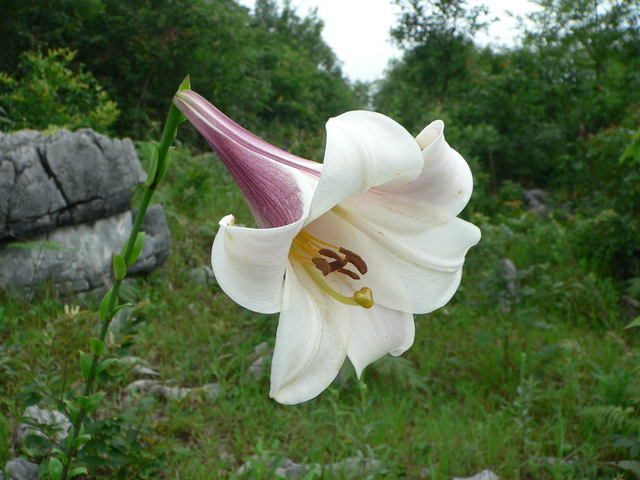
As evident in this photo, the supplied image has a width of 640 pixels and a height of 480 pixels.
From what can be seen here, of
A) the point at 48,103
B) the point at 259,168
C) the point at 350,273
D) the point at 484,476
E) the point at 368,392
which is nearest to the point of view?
the point at 259,168

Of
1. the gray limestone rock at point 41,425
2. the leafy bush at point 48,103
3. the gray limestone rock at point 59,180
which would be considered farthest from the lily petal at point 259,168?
the leafy bush at point 48,103

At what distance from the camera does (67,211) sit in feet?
10.9

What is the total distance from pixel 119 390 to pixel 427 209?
1959 millimetres

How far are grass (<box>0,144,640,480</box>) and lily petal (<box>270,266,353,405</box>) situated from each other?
0.93 m

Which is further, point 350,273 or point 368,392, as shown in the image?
point 368,392

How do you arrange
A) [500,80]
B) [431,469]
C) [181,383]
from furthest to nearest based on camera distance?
[500,80] → [181,383] → [431,469]

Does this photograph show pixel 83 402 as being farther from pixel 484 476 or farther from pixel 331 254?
pixel 484 476

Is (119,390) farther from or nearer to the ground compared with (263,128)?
farther from the ground

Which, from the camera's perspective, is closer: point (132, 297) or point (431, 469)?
point (431, 469)

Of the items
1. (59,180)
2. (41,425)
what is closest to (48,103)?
(59,180)

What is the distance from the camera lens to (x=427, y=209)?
0.88 m

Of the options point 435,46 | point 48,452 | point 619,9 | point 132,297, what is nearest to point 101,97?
point 132,297

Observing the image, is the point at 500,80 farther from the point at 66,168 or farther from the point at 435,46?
the point at 66,168

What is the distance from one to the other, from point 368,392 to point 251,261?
2060mm
